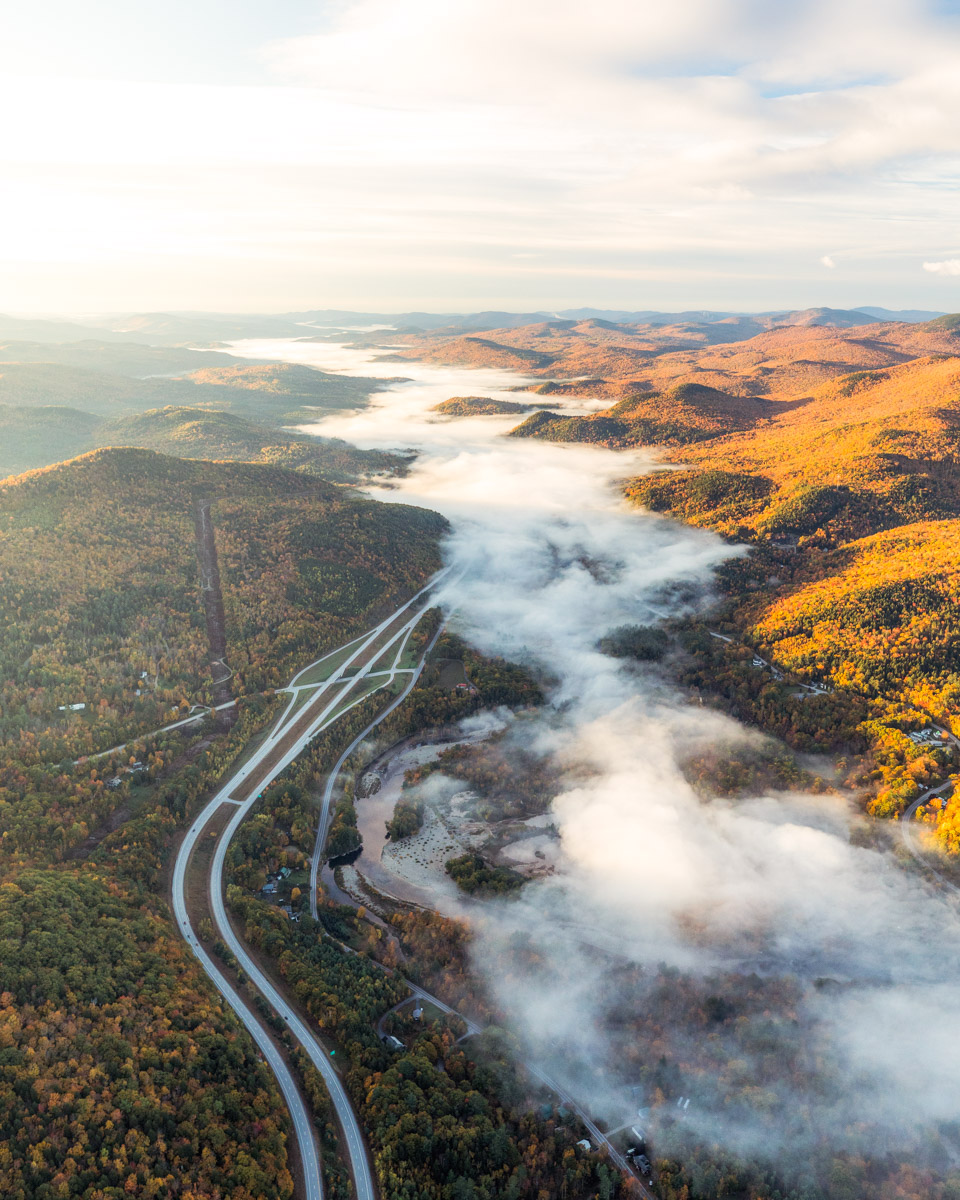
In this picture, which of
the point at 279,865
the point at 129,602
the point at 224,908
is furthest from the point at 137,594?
the point at 224,908

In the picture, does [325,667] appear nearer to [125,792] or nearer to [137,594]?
[137,594]

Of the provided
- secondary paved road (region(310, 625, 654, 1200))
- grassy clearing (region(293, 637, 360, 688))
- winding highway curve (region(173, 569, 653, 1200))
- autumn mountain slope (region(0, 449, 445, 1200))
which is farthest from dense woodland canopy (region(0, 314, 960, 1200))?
grassy clearing (region(293, 637, 360, 688))

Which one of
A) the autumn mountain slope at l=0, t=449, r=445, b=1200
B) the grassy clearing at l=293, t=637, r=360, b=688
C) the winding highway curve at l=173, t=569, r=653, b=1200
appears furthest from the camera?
the grassy clearing at l=293, t=637, r=360, b=688

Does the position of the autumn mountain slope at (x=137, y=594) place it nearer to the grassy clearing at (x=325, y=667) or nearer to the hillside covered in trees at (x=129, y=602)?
the hillside covered in trees at (x=129, y=602)

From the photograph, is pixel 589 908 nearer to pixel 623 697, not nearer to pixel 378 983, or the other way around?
pixel 378 983

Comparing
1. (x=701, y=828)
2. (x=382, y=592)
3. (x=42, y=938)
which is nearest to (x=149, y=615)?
(x=382, y=592)

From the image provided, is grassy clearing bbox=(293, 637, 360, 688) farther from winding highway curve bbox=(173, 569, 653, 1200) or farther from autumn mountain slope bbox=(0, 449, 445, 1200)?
autumn mountain slope bbox=(0, 449, 445, 1200)

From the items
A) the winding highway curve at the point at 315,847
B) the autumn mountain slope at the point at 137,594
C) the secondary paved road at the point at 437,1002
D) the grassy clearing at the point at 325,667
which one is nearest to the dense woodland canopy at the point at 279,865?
the autumn mountain slope at the point at 137,594

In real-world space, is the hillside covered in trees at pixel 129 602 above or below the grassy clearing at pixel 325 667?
above
